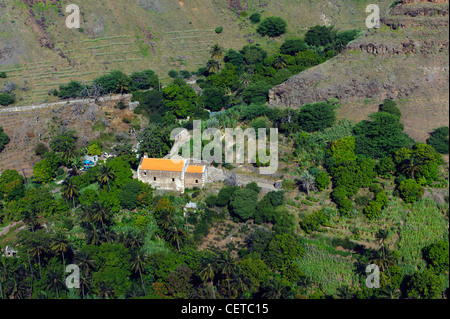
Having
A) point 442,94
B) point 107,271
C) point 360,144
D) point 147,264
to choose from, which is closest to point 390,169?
point 360,144

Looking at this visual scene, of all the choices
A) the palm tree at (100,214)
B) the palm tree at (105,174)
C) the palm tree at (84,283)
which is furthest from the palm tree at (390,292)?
the palm tree at (105,174)

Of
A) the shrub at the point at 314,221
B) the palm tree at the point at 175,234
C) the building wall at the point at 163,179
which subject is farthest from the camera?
the building wall at the point at 163,179

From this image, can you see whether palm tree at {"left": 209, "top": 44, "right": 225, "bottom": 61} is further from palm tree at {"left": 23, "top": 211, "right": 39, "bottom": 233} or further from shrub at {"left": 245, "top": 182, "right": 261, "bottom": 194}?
palm tree at {"left": 23, "top": 211, "right": 39, "bottom": 233}

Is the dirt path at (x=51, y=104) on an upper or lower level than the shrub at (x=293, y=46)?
lower

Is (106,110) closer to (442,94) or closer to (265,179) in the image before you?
(265,179)

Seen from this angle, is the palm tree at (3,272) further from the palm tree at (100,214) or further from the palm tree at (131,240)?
the palm tree at (131,240)

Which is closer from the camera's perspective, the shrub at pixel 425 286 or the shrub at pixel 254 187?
the shrub at pixel 425 286
